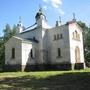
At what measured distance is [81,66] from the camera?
33.6 meters

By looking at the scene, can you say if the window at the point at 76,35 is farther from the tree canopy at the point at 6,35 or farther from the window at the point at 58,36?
the tree canopy at the point at 6,35

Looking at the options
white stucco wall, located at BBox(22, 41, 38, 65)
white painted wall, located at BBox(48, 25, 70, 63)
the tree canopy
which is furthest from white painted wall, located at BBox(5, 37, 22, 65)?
the tree canopy

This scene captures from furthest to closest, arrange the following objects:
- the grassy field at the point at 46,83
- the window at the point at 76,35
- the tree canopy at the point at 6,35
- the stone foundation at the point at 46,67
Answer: the tree canopy at the point at 6,35 → the window at the point at 76,35 → the stone foundation at the point at 46,67 → the grassy field at the point at 46,83

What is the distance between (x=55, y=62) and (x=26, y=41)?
604cm

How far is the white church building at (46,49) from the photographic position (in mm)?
34188

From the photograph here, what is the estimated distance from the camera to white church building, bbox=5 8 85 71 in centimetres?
3419

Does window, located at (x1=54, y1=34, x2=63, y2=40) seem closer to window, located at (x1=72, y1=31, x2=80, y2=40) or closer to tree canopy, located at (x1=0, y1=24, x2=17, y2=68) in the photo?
window, located at (x1=72, y1=31, x2=80, y2=40)

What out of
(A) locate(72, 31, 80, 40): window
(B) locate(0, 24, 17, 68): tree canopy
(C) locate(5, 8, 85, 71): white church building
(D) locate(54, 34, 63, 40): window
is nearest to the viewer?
(C) locate(5, 8, 85, 71): white church building

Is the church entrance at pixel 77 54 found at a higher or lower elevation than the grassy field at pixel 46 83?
higher

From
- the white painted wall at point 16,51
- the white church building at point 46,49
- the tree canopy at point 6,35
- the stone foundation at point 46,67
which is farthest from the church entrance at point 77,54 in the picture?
the tree canopy at point 6,35

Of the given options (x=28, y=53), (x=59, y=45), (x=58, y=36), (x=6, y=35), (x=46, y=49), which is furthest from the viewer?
(x=6, y=35)

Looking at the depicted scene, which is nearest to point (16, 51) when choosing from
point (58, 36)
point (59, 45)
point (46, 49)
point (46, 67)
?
point (46, 49)

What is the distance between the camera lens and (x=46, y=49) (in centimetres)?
3728

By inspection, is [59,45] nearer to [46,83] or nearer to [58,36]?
[58,36]
